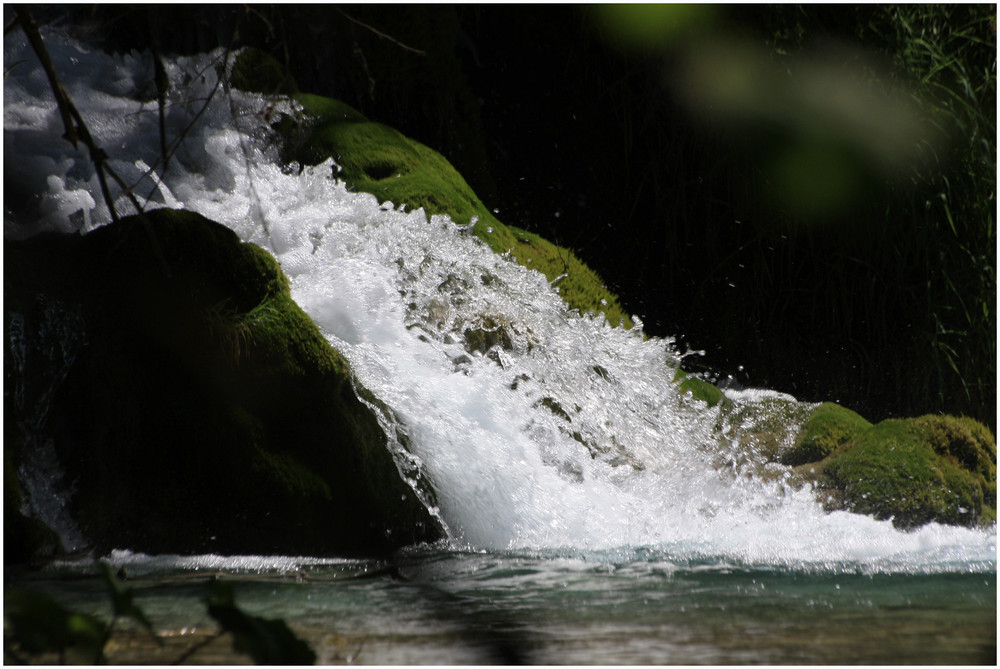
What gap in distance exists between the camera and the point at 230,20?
412cm

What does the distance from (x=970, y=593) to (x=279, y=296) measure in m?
1.91

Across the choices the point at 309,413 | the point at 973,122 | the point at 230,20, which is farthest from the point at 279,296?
the point at 973,122

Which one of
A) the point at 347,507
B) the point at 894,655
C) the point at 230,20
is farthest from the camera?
the point at 230,20

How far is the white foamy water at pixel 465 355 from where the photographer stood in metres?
2.57

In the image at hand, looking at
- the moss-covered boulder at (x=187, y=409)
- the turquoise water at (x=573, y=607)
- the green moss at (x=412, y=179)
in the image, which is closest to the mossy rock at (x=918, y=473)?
the turquoise water at (x=573, y=607)

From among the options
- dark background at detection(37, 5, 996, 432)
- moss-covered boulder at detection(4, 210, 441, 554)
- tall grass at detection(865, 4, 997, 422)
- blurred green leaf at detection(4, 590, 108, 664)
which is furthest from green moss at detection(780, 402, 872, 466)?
blurred green leaf at detection(4, 590, 108, 664)

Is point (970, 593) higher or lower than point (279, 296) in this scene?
higher

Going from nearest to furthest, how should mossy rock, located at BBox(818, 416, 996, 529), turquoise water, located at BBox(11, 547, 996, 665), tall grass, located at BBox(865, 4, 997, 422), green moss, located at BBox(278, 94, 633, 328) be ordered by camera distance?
turquoise water, located at BBox(11, 547, 996, 665)
mossy rock, located at BBox(818, 416, 996, 529)
green moss, located at BBox(278, 94, 633, 328)
tall grass, located at BBox(865, 4, 997, 422)

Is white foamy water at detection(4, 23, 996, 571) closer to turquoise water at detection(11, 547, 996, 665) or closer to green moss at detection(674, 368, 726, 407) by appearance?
green moss at detection(674, 368, 726, 407)

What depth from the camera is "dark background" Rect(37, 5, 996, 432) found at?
14.3ft

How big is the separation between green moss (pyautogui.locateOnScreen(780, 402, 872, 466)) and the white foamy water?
0.27m

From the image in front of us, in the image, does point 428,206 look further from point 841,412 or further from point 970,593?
point 970,593

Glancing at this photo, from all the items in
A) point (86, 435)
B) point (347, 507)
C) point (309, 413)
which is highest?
point (309, 413)

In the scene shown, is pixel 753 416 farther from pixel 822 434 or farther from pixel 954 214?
pixel 954 214
